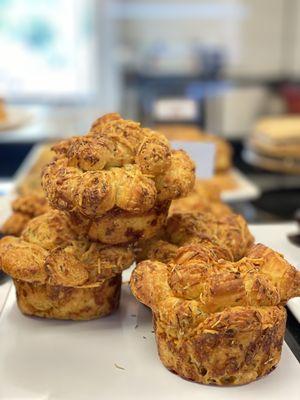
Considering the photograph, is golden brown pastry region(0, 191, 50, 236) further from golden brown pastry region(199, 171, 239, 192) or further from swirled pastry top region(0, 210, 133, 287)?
golden brown pastry region(199, 171, 239, 192)

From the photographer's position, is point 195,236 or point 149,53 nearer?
point 195,236

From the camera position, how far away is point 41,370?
3.24 ft

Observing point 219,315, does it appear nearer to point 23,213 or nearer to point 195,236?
point 195,236

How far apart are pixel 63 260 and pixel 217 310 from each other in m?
0.30

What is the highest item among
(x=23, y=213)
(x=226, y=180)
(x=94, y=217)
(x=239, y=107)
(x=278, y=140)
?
(x=94, y=217)

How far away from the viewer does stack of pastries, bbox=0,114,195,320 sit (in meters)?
1.03

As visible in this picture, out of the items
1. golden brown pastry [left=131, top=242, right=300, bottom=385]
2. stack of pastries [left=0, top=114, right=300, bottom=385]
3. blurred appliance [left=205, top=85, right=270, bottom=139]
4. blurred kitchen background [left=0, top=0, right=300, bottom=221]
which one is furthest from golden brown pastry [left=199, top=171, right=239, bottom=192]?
blurred kitchen background [left=0, top=0, right=300, bottom=221]

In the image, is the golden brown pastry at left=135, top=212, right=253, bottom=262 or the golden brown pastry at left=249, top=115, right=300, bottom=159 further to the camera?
the golden brown pastry at left=249, top=115, right=300, bottom=159

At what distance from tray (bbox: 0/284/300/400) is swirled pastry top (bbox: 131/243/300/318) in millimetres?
102

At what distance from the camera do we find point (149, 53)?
5598 millimetres

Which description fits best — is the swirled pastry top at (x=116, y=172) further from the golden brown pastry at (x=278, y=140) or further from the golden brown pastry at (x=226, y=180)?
the golden brown pastry at (x=278, y=140)

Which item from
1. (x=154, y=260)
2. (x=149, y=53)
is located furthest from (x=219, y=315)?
(x=149, y=53)

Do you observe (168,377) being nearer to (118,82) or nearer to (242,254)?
(242,254)

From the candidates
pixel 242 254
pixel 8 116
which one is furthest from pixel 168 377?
pixel 8 116
